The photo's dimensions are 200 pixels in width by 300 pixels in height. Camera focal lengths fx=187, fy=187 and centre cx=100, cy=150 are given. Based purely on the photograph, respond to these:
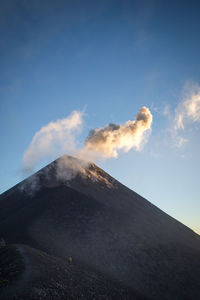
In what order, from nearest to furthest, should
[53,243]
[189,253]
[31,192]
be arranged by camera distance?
[53,243] < [189,253] < [31,192]

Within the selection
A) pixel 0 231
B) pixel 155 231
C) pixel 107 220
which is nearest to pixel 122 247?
pixel 107 220

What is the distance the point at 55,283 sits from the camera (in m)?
18.6

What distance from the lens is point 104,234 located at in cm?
3934

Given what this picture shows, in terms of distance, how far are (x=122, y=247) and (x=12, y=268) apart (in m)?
22.8

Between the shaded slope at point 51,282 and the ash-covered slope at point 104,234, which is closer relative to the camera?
the shaded slope at point 51,282

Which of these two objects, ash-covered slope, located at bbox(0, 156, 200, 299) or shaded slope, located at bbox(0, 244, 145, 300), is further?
ash-covered slope, located at bbox(0, 156, 200, 299)

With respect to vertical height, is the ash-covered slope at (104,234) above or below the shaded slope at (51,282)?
above

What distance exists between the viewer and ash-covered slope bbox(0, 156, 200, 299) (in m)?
30.7

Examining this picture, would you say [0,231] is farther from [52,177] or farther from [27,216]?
[52,177]

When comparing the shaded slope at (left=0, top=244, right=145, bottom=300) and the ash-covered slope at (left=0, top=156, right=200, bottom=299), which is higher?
the ash-covered slope at (left=0, top=156, right=200, bottom=299)

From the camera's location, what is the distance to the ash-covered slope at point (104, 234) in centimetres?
3070

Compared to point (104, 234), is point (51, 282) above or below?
below

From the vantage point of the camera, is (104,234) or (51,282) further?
(104,234)

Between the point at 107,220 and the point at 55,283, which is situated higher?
the point at 107,220
